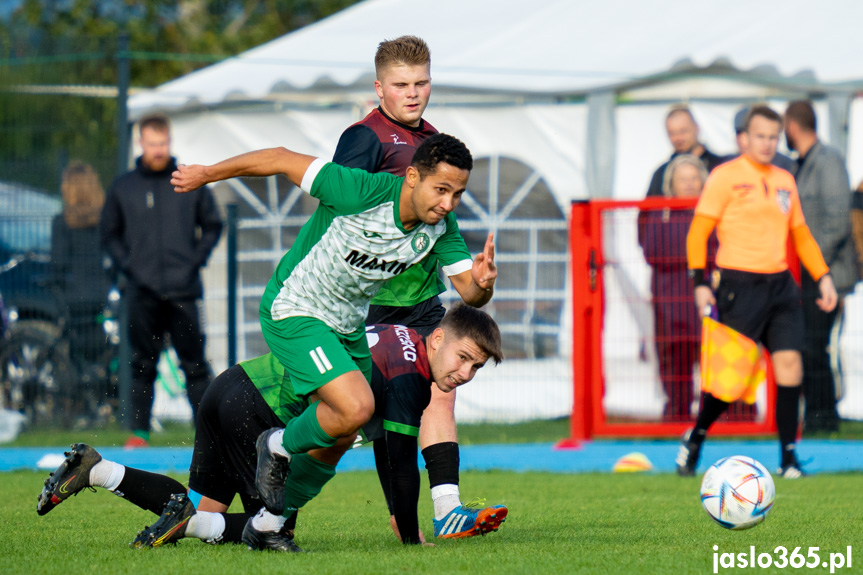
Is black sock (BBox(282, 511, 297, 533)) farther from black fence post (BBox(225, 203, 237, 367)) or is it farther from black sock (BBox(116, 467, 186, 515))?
black fence post (BBox(225, 203, 237, 367))

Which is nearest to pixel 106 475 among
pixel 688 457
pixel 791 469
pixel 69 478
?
pixel 69 478

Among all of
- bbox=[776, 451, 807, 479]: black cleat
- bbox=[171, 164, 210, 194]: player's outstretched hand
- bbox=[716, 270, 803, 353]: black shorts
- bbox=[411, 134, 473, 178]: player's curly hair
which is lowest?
bbox=[776, 451, 807, 479]: black cleat

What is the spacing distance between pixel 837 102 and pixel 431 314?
6919 mm

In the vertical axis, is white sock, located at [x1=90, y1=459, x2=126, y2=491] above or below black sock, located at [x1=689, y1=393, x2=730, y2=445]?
above

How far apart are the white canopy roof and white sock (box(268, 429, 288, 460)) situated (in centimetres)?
701

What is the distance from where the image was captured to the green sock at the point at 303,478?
5020 millimetres

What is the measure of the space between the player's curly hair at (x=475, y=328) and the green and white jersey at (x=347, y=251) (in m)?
0.19

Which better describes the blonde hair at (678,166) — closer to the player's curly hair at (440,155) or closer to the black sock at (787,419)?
the black sock at (787,419)

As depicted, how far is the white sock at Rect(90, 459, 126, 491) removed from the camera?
16.6 ft

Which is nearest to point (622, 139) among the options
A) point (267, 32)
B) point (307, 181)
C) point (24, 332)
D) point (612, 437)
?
point (612, 437)

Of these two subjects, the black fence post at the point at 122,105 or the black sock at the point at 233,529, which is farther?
the black fence post at the point at 122,105

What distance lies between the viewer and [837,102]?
11.5m

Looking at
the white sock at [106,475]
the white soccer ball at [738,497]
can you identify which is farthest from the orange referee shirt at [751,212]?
the white sock at [106,475]

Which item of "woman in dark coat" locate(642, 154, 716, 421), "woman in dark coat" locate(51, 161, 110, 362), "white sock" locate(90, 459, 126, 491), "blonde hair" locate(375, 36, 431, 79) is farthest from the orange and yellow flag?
"woman in dark coat" locate(51, 161, 110, 362)
